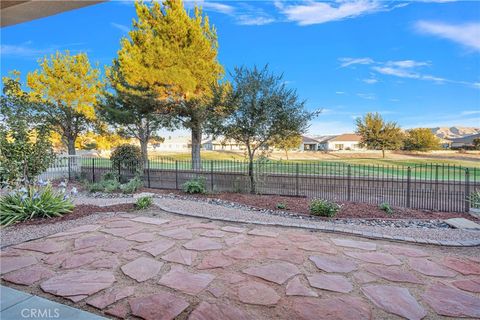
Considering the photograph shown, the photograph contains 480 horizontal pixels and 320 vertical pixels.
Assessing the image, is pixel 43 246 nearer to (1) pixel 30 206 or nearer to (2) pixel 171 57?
(1) pixel 30 206

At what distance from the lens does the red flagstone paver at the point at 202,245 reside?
2875mm

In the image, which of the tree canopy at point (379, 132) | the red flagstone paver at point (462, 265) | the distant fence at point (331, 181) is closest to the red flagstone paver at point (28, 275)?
the red flagstone paver at point (462, 265)

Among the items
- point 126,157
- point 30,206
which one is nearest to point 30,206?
point 30,206

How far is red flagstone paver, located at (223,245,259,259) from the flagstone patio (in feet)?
0.04

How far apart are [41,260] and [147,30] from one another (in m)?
12.5

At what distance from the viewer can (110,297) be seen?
190 cm

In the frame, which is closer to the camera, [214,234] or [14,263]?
[14,263]

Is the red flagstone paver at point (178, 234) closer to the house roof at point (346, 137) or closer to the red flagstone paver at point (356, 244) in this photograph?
the red flagstone paver at point (356, 244)

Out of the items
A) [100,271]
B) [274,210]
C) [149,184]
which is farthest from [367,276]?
[149,184]

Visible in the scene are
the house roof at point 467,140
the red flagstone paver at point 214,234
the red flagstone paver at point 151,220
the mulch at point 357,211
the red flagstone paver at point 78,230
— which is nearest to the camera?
the red flagstone paver at point 214,234

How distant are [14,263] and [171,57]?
11172 millimetres

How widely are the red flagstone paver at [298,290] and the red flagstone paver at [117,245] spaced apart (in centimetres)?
182

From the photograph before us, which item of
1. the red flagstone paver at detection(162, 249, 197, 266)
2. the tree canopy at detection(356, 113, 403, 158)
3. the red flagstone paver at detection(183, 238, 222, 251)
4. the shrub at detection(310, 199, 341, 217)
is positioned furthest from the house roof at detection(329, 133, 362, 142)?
the red flagstone paver at detection(162, 249, 197, 266)

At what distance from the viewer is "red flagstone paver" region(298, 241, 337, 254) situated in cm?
283
